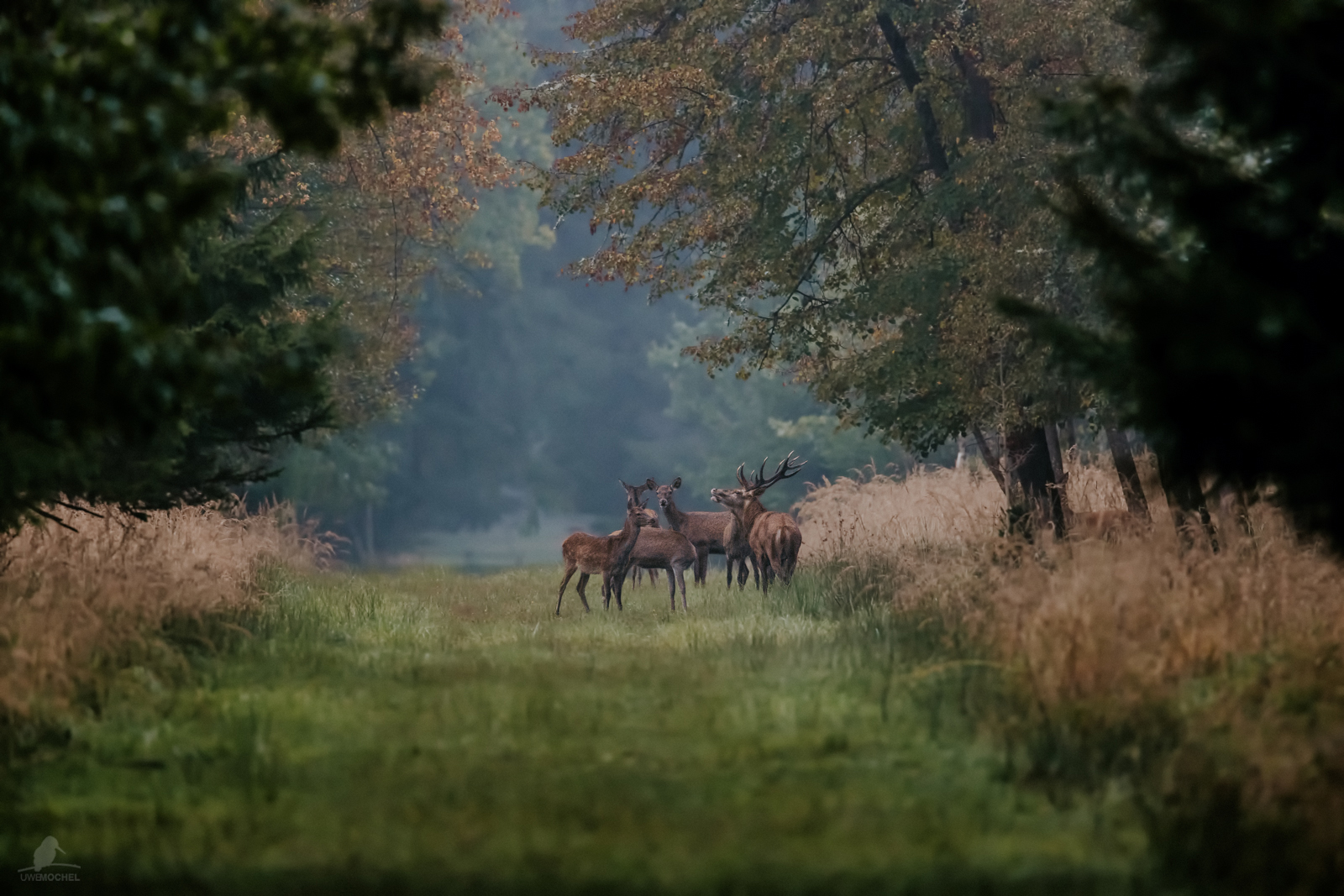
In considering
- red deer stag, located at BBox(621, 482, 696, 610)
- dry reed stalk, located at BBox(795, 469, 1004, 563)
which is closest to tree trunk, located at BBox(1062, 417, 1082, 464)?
dry reed stalk, located at BBox(795, 469, 1004, 563)

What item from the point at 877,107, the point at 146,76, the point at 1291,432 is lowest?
the point at 1291,432

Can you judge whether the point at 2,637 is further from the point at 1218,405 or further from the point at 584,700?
the point at 1218,405

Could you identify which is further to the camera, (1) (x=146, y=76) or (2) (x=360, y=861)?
(2) (x=360, y=861)

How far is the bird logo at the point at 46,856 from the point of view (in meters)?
6.89

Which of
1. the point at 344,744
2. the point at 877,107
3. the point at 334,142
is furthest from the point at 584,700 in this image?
the point at 877,107

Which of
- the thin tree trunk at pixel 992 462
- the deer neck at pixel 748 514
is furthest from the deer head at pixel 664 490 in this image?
the thin tree trunk at pixel 992 462

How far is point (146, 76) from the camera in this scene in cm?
552

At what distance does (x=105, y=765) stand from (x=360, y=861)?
9.43 feet

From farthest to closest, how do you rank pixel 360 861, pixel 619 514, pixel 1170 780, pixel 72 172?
pixel 619 514
pixel 1170 780
pixel 360 861
pixel 72 172

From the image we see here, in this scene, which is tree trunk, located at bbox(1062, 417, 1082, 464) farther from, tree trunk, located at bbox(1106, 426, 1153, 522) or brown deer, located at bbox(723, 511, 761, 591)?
brown deer, located at bbox(723, 511, 761, 591)

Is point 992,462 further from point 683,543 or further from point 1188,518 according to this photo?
point 1188,518

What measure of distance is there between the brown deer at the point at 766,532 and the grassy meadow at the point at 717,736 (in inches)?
191

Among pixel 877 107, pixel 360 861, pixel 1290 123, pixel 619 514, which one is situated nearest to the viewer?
pixel 1290 123

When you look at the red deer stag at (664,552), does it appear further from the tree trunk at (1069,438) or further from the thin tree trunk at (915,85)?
the thin tree trunk at (915,85)
